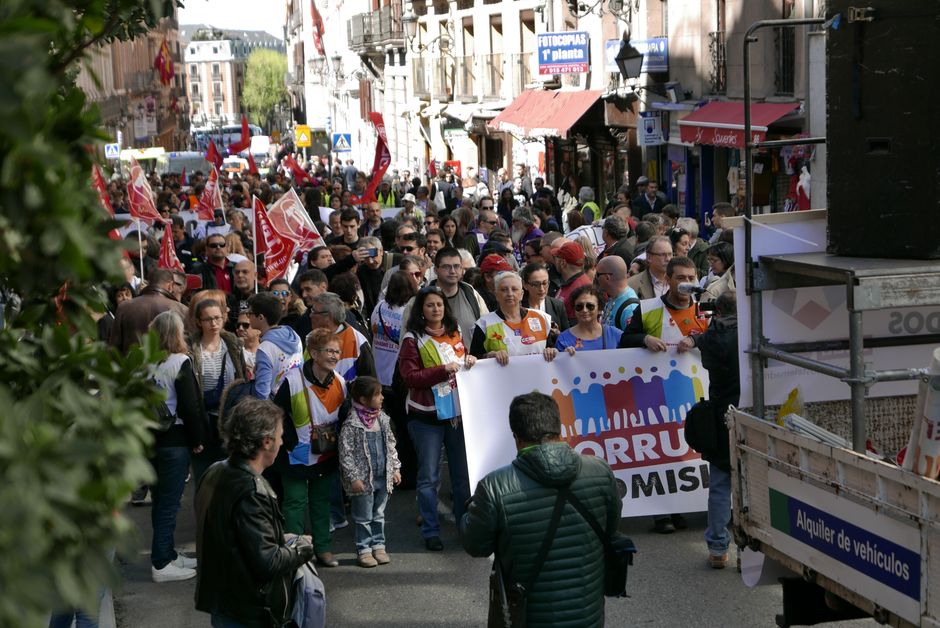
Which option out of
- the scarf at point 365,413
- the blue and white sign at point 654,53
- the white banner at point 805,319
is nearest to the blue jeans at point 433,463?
the scarf at point 365,413

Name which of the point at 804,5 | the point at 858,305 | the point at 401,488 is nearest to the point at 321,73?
the point at 804,5

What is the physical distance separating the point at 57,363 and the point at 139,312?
7124mm

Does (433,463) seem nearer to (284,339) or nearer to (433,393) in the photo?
(433,393)

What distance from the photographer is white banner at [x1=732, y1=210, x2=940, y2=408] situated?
5.45 meters

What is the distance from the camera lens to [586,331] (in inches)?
337

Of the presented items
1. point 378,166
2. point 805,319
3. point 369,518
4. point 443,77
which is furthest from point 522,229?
point 443,77

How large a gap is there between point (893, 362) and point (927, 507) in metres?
1.49

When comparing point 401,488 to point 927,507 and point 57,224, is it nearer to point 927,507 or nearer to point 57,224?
point 927,507

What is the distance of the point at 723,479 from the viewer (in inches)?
300

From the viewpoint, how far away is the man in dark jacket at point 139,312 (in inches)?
373

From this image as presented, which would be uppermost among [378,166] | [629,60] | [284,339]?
[629,60]

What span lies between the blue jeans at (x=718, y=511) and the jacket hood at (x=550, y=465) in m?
2.86

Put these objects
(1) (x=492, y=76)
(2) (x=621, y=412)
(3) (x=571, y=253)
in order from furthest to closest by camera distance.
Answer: (1) (x=492, y=76) → (3) (x=571, y=253) → (2) (x=621, y=412)

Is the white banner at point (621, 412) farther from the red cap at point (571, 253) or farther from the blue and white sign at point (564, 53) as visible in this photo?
the blue and white sign at point (564, 53)
